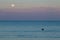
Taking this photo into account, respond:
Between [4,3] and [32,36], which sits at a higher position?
Answer: [4,3]

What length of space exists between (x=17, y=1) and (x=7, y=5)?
6.5 inches

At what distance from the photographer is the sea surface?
2707 mm

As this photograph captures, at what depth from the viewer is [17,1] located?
2.70 m

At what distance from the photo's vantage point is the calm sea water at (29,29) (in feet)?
8.88

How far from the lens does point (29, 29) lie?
8.95 ft

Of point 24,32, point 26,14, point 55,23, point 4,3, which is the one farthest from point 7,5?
point 55,23

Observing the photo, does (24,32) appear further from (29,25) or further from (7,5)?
(7,5)

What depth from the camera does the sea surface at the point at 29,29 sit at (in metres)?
2.71

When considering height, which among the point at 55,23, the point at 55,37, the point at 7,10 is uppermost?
the point at 7,10

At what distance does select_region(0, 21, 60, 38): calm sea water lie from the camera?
8.88 ft

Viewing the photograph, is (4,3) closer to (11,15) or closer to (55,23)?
(11,15)

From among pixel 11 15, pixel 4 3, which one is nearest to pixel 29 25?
pixel 11 15

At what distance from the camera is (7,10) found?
106 inches

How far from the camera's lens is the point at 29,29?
8.95 ft
